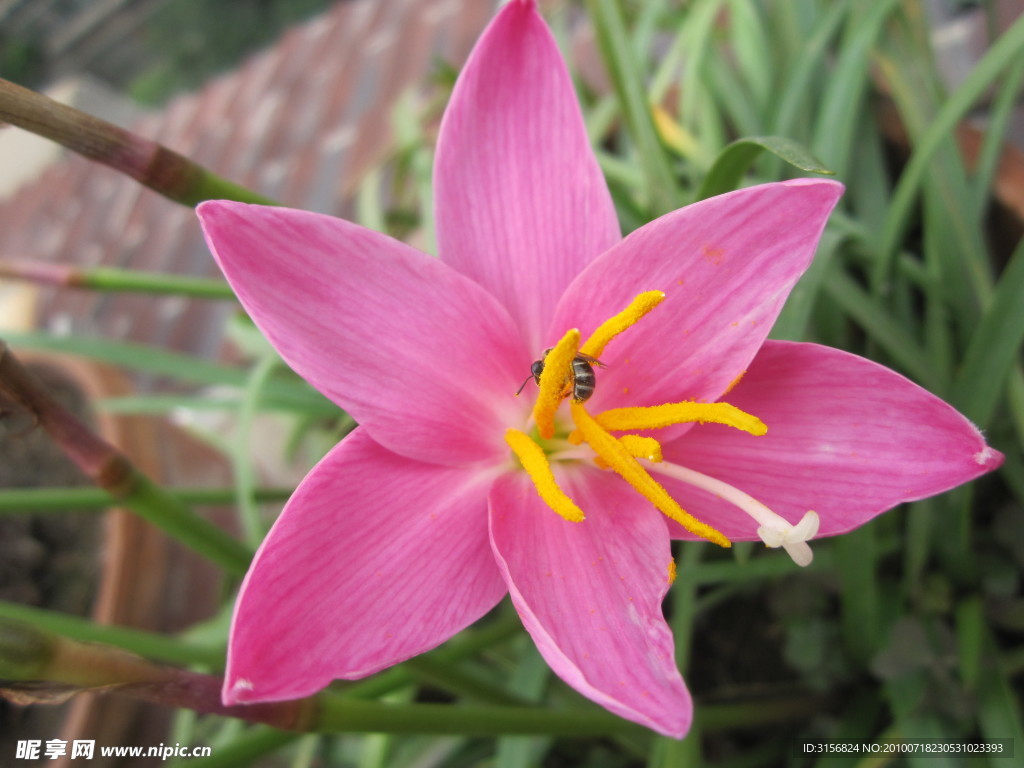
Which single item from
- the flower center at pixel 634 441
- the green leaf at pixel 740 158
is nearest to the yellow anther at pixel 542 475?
the flower center at pixel 634 441

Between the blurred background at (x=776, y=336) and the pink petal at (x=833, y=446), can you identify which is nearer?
the pink petal at (x=833, y=446)

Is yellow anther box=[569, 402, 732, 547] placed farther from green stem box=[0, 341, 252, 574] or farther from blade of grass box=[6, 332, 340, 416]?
blade of grass box=[6, 332, 340, 416]

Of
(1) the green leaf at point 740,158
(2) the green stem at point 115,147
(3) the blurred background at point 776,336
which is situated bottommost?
(3) the blurred background at point 776,336

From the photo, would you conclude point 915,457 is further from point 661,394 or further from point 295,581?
point 295,581

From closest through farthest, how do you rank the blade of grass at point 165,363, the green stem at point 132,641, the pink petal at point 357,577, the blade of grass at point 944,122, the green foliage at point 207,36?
the pink petal at point 357,577, the green stem at point 132,641, the blade of grass at point 944,122, the blade of grass at point 165,363, the green foliage at point 207,36

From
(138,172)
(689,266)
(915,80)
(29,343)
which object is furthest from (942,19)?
(29,343)

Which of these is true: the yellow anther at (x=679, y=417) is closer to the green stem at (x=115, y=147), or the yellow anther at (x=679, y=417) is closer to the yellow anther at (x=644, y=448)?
the yellow anther at (x=644, y=448)

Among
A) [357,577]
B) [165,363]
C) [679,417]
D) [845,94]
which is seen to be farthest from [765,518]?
[165,363]

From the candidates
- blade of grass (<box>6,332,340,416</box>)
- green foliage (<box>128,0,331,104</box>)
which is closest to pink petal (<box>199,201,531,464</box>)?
blade of grass (<box>6,332,340,416</box>)
